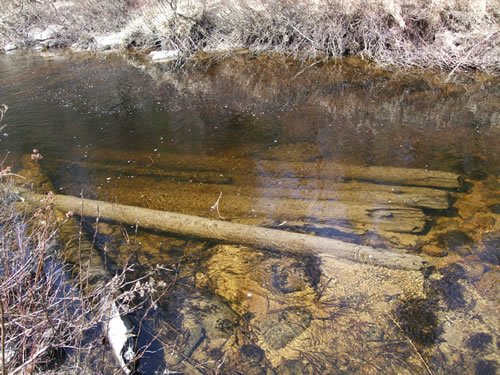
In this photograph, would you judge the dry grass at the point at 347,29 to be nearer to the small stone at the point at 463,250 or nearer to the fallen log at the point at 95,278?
the small stone at the point at 463,250

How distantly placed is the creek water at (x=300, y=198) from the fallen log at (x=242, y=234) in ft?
0.34

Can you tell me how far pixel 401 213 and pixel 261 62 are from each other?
9109 mm

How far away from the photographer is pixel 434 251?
435 centimetres

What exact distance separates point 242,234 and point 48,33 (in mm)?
18672

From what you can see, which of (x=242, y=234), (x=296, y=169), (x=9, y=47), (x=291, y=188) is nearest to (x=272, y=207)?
(x=291, y=188)

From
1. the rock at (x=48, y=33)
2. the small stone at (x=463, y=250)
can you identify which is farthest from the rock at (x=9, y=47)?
the small stone at (x=463, y=250)

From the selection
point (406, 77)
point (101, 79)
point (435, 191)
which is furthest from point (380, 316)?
point (101, 79)

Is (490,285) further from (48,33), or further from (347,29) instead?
(48,33)

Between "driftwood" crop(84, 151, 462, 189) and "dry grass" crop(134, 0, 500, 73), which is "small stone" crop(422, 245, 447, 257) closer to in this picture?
"driftwood" crop(84, 151, 462, 189)

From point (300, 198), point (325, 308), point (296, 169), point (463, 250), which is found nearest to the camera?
point (325, 308)

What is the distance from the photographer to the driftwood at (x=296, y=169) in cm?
568

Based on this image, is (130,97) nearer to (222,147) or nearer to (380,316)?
(222,147)

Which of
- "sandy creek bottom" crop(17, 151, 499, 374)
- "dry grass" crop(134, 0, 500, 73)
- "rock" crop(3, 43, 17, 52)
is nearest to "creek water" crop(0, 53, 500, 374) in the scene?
"sandy creek bottom" crop(17, 151, 499, 374)

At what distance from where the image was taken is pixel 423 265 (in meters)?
4.13
